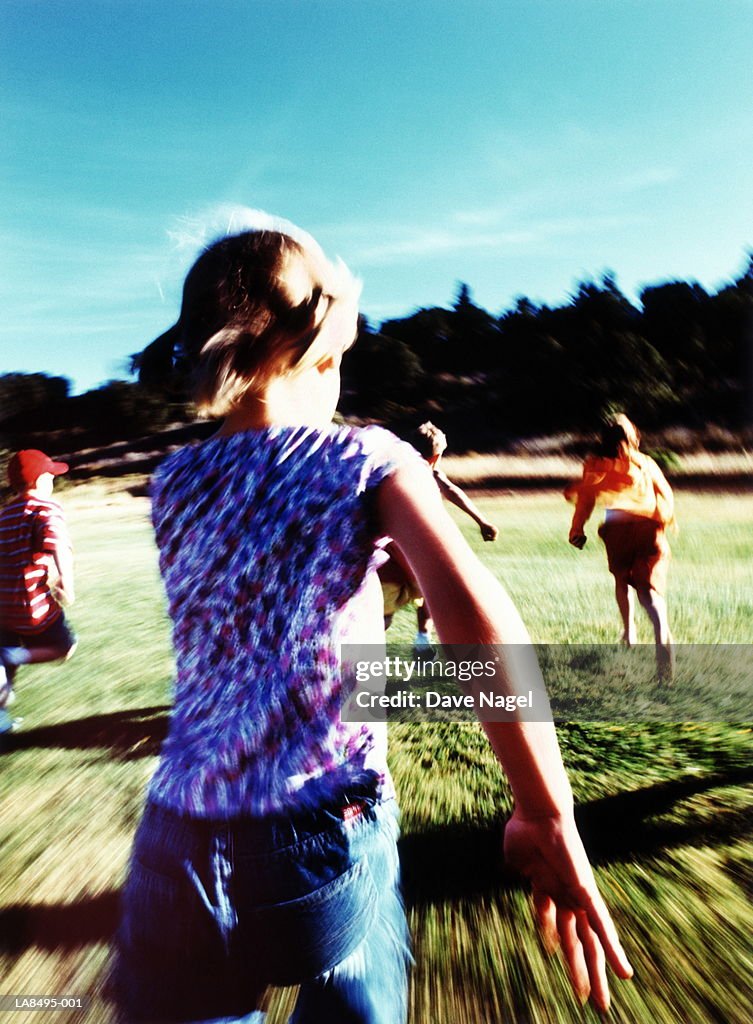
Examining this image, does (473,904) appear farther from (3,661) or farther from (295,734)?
(3,661)

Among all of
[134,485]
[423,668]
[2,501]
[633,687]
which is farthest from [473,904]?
[2,501]

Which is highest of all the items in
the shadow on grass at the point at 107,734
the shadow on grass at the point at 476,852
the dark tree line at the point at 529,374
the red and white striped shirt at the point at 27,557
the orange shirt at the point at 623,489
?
the dark tree line at the point at 529,374

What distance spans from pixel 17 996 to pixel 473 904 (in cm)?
84

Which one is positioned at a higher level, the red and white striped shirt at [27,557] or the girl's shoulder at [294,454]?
the girl's shoulder at [294,454]

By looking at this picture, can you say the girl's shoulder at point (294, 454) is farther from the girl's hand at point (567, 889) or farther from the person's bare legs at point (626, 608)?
the person's bare legs at point (626, 608)

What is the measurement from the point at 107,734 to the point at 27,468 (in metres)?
0.67

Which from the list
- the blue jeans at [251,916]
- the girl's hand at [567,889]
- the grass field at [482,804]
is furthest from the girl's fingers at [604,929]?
the grass field at [482,804]

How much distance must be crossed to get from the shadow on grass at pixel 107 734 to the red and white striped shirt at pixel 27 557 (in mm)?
261

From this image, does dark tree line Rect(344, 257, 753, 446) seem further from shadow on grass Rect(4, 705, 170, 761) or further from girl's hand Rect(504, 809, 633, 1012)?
girl's hand Rect(504, 809, 633, 1012)

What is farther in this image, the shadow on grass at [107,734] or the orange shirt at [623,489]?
the shadow on grass at [107,734]

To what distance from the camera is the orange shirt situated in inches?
61.2

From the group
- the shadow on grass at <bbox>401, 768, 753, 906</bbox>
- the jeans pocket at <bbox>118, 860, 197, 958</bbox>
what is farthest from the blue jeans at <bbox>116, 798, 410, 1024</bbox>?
the shadow on grass at <bbox>401, 768, 753, 906</bbox>

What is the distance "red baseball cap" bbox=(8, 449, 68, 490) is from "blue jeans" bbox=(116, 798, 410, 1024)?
4.13ft

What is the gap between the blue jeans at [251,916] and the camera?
54cm
